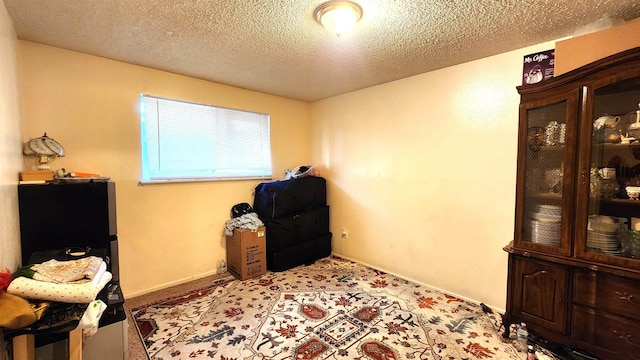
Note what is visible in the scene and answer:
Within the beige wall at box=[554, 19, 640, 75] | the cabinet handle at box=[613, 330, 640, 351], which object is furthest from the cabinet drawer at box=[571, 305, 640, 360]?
the beige wall at box=[554, 19, 640, 75]

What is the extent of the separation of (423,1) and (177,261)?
3.24 metres

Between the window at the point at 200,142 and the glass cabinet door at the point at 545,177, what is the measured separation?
113 inches

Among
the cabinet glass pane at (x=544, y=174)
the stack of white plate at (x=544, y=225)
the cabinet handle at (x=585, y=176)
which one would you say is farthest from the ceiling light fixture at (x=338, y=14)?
the stack of white plate at (x=544, y=225)

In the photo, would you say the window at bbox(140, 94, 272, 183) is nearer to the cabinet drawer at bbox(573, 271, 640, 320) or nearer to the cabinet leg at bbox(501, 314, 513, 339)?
the cabinet leg at bbox(501, 314, 513, 339)

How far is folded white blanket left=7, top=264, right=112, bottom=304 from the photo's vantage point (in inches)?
44.0

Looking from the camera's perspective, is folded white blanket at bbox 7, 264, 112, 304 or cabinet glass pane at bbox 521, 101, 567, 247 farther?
cabinet glass pane at bbox 521, 101, 567, 247

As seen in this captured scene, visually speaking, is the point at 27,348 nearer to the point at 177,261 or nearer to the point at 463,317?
the point at 177,261

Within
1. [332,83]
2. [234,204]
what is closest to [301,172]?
[234,204]

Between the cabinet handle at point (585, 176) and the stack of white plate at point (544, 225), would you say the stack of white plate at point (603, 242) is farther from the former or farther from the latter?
the cabinet handle at point (585, 176)

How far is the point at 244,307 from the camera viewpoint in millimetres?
2445

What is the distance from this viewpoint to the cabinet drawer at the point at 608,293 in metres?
1.53

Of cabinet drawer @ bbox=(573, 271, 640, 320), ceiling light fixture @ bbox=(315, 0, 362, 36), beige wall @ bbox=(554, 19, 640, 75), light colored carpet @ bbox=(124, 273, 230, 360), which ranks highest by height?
ceiling light fixture @ bbox=(315, 0, 362, 36)

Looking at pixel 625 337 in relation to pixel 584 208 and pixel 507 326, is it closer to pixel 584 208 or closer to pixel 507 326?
pixel 507 326

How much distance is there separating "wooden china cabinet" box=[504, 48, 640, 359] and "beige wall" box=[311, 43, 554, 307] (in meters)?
→ 0.41
